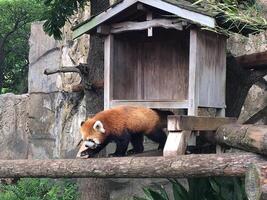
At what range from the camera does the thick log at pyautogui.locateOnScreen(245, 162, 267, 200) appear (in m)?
3.03

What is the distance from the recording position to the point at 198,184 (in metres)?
5.53

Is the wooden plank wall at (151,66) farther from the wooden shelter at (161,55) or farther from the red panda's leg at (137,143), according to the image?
the red panda's leg at (137,143)

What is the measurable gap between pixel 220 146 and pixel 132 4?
4.54ft

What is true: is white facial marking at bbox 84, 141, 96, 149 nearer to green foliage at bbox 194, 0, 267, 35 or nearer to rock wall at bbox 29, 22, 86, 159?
green foliage at bbox 194, 0, 267, 35

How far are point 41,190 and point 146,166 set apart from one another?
5247 millimetres

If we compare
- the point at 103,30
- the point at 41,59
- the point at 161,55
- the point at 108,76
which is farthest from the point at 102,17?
the point at 41,59

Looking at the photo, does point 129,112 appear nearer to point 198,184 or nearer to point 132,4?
point 132,4

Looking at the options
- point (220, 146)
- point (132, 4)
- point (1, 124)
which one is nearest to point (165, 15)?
point (132, 4)

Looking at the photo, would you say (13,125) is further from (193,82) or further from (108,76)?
(193,82)

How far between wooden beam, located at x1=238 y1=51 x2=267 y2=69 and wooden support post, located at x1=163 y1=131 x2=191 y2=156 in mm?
1911

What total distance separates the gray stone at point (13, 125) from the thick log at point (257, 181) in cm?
775

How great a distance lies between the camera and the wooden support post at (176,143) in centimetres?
359

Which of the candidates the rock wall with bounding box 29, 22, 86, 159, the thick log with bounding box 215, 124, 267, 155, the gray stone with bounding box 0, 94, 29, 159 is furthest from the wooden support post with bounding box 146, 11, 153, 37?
the gray stone with bounding box 0, 94, 29, 159

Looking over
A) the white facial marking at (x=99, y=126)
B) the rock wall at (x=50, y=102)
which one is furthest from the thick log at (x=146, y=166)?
the rock wall at (x=50, y=102)
